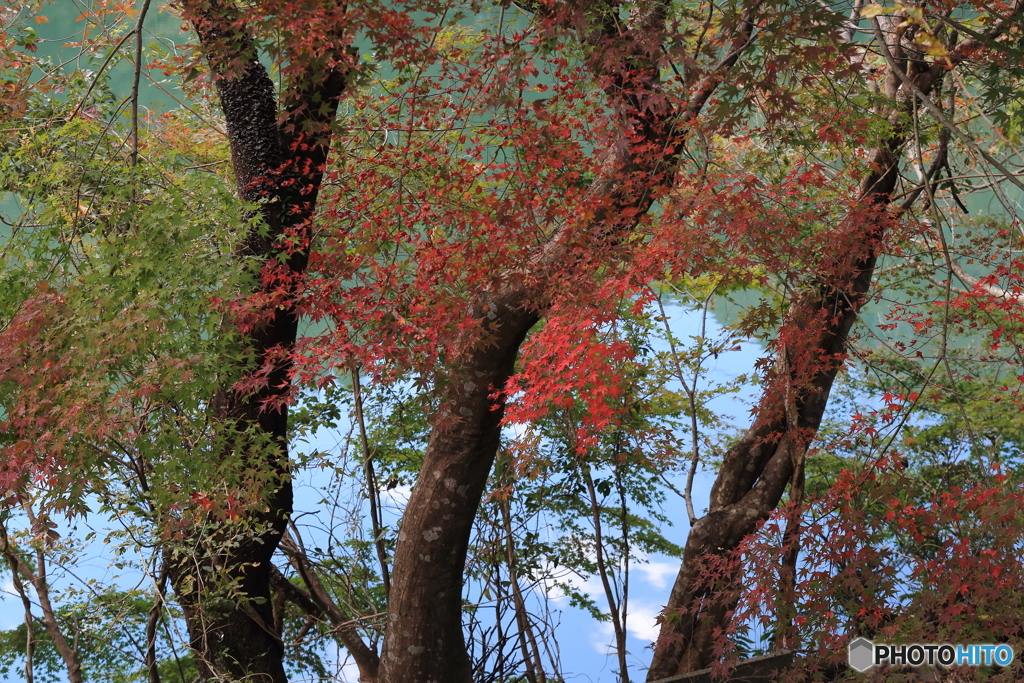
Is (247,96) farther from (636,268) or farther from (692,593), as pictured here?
(692,593)

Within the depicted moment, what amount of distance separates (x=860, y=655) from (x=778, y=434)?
1.46 m

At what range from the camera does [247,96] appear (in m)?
4.82

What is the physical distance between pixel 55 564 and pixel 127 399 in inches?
63.2

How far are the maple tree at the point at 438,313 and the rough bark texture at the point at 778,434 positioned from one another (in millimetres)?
23

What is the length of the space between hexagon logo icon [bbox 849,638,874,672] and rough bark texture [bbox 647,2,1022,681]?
80cm

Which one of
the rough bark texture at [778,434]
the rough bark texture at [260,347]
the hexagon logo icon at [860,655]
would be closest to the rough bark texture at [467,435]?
the rough bark texture at [260,347]

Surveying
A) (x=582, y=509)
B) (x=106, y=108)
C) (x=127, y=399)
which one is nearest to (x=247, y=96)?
(x=106, y=108)

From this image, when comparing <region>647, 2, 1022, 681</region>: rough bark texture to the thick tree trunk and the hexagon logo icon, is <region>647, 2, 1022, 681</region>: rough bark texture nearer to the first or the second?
the hexagon logo icon

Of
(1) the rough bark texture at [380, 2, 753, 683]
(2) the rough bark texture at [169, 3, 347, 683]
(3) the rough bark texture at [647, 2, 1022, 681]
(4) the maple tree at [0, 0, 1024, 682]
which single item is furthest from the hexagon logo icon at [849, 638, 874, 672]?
(2) the rough bark texture at [169, 3, 347, 683]

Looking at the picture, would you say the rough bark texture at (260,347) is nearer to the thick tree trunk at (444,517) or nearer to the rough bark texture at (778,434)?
the thick tree trunk at (444,517)

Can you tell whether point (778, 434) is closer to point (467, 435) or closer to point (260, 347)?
point (467, 435)

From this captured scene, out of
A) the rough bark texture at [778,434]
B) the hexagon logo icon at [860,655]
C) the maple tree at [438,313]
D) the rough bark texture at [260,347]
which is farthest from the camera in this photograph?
the rough bark texture at [778,434]

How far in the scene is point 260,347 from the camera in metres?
4.58

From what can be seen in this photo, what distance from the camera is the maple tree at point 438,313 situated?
3.45m
